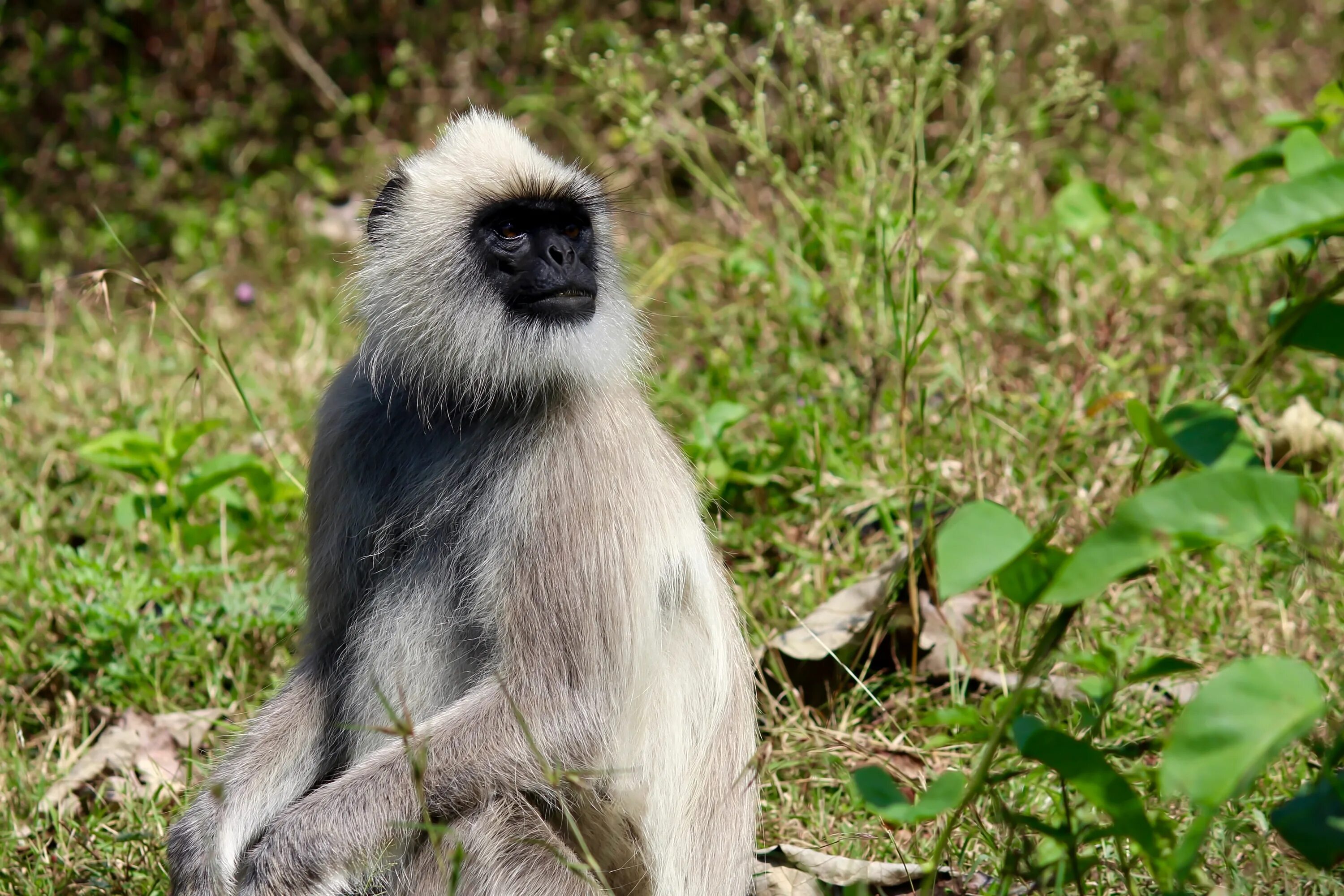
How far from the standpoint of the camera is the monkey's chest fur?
256 centimetres

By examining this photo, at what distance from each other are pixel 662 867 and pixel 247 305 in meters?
4.01

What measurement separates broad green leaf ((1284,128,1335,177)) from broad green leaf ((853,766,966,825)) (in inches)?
52.1

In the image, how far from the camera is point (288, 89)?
7.29 metres

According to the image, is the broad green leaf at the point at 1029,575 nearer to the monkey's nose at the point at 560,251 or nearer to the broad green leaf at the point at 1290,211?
the broad green leaf at the point at 1290,211

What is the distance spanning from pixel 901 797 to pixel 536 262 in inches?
58.6

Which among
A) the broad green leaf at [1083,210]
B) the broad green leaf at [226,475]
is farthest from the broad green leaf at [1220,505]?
the broad green leaf at [1083,210]

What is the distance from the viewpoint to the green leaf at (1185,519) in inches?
56.9

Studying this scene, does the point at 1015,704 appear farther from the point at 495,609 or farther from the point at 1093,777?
the point at 495,609

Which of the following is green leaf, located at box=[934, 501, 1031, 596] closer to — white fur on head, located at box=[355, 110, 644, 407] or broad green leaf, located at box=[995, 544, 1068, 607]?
broad green leaf, located at box=[995, 544, 1068, 607]

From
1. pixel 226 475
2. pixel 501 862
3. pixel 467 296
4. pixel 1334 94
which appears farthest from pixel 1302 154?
pixel 226 475

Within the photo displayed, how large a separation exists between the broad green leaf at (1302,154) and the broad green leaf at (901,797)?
1.32 m

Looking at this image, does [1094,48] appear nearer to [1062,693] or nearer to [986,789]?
[1062,693]

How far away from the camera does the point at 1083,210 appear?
196 inches

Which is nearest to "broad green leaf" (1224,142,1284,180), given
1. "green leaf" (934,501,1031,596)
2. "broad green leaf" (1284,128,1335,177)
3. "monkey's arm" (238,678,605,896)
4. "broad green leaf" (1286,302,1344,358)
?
"broad green leaf" (1284,128,1335,177)
